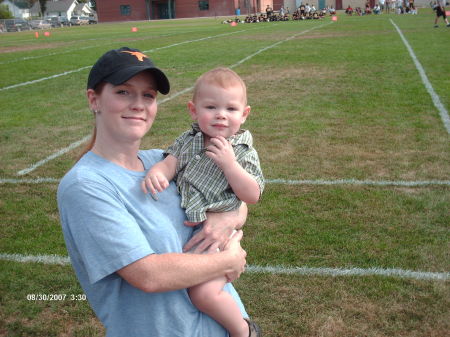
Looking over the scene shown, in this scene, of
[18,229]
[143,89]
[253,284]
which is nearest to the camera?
[143,89]

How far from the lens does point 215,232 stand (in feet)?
7.51

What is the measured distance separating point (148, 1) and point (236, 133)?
91391mm

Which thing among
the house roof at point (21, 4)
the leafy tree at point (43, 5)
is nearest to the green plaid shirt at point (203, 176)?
the leafy tree at point (43, 5)

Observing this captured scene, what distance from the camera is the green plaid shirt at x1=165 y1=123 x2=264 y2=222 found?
7.64 feet

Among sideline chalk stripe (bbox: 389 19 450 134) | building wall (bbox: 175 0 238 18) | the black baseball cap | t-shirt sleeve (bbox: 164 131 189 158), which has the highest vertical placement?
building wall (bbox: 175 0 238 18)

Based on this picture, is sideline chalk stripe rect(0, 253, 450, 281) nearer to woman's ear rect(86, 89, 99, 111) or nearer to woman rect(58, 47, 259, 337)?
woman rect(58, 47, 259, 337)

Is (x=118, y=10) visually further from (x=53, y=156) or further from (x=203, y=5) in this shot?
(x=53, y=156)

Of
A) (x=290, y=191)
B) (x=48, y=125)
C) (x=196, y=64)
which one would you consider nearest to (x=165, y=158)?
(x=290, y=191)

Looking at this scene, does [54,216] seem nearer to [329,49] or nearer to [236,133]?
[236,133]

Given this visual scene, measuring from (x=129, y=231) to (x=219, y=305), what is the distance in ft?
1.72

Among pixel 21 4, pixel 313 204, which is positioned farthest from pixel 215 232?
pixel 21 4

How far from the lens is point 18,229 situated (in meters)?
5.39

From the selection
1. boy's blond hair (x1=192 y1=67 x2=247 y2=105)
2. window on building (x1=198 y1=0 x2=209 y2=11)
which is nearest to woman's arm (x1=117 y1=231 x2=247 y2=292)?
boy's blond hair (x1=192 y1=67 x2=247 y2=105)

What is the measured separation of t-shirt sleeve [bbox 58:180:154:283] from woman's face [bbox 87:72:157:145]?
29 cm
